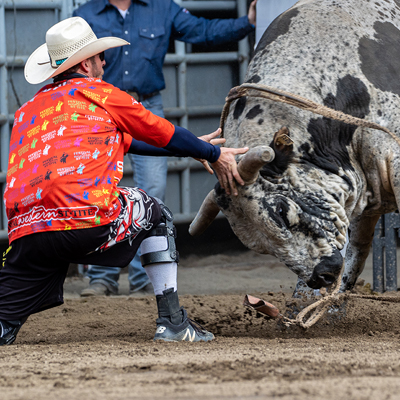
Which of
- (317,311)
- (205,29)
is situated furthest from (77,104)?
(205,29)

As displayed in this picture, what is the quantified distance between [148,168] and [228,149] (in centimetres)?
209

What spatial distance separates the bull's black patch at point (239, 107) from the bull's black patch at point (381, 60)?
23.2 inches

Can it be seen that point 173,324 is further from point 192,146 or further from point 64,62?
point 64,62

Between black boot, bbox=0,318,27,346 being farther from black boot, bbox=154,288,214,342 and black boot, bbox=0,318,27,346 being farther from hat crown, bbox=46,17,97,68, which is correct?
hat crown, bbox=46,17,97,68

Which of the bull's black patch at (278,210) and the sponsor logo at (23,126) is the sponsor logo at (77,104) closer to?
the sponsor logo at (23,126)

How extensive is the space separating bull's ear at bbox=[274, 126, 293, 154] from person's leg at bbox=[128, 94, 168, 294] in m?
2.14

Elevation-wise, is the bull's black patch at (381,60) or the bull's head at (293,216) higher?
the bull's black patch at (381,60)

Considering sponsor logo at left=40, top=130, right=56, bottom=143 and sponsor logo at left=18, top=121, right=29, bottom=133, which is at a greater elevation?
sponsor logo at left=18, top=121, right=29, bottom=133

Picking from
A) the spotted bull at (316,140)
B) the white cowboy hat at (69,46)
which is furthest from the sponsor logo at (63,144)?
the spotted bull at (316,140)

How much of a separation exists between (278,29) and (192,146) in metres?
0.85

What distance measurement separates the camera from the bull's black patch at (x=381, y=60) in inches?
123

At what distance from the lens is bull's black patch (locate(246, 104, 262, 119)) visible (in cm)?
298

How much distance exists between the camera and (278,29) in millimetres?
3252

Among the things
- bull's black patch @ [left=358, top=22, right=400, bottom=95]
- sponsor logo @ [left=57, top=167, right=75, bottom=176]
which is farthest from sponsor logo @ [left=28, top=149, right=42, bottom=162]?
bull's black patch @ [left=358, top=22, right=400, bottom=95]
